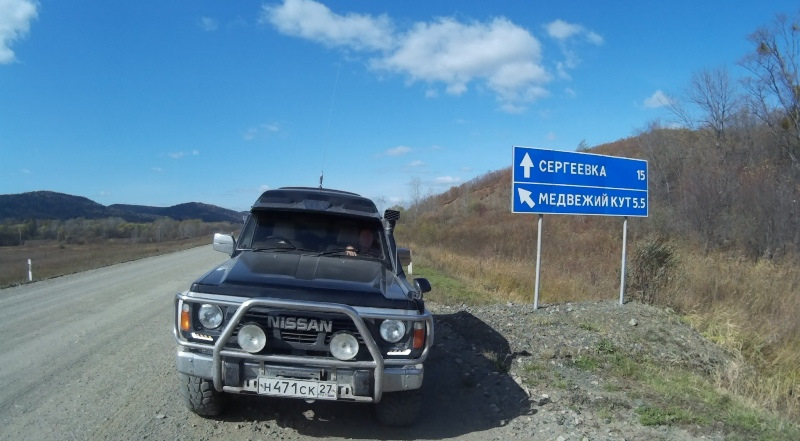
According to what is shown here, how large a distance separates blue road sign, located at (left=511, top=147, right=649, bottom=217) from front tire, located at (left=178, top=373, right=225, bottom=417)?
19.6ft

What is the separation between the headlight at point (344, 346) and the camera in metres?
4.25

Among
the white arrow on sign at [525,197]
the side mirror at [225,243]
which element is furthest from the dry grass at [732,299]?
the side mirror at [225,243]

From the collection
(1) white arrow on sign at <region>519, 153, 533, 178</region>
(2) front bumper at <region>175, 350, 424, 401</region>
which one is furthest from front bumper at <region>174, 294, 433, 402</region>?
(1) white arrow on sign at <region>519, 153, 533, 178</region>

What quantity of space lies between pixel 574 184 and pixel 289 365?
7.05 m

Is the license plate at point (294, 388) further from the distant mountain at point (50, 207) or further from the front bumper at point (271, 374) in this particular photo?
the distant mountain at point (50, 207)

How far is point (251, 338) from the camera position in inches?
166

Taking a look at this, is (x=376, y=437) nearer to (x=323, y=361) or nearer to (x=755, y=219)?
(x=323, y=361)

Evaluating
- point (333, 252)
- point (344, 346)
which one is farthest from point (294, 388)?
point (333, 252)

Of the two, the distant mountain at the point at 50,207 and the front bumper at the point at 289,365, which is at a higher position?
the distant mountain at the point at 50,207

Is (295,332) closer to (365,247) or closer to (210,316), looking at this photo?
(210,316)

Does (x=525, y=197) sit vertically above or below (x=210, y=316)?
above

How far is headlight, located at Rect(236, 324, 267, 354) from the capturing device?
421 cm

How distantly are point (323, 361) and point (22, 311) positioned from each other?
1019cm

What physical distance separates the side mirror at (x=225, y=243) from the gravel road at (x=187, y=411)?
4.77 ft
